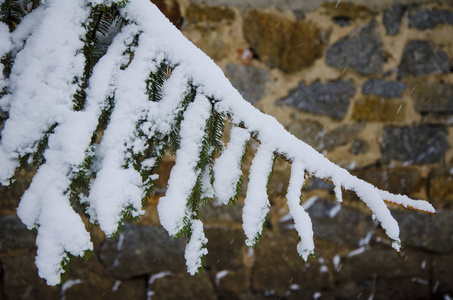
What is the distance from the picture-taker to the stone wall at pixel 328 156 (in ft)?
5.06

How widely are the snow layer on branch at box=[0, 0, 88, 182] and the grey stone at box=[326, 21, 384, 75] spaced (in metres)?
1.31

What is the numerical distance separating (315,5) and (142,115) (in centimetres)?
127

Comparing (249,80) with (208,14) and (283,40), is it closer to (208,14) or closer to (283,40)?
(283,40)

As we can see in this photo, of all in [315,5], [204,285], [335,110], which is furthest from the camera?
[204,285]

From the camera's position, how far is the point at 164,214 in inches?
23.1

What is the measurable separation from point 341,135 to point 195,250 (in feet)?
4.10

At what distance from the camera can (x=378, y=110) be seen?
166 centimetres

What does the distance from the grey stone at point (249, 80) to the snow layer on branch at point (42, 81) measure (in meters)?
1.00

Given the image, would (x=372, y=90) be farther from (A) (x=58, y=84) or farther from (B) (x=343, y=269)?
(A) (x=58, y=84)

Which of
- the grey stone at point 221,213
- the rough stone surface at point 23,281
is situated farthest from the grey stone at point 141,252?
the rough stone surface at point 23,281

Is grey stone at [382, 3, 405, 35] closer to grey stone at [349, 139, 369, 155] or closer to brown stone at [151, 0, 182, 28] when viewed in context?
grey stone at [349, 139, 369, 155]

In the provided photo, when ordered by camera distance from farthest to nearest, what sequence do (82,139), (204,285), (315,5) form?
(204,285) < (315,5) < (82,139)

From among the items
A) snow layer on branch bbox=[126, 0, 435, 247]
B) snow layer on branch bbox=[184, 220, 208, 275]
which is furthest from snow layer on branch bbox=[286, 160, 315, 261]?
snow layer on branch bbox=[184, 220, 208, 275]

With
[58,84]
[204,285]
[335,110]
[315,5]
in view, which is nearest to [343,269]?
[204,285]
